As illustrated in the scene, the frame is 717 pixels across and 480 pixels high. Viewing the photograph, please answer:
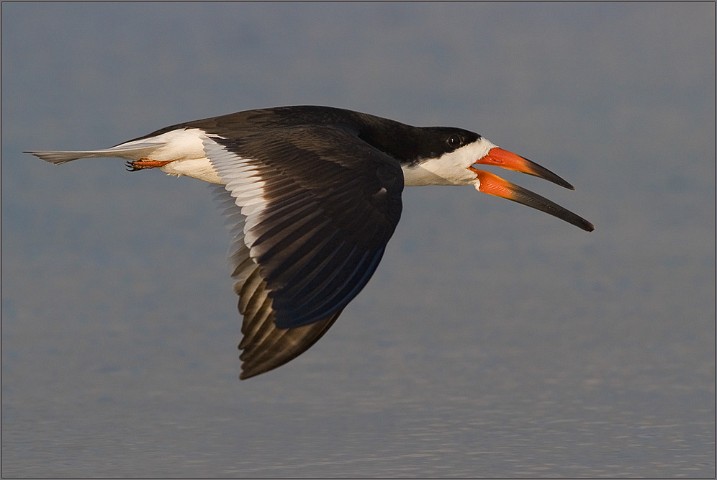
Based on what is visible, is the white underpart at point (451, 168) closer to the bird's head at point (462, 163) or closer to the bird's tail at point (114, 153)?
the bird's head at point (462, 163)

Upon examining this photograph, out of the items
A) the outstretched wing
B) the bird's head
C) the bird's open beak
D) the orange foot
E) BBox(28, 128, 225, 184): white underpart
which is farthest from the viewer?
the bird's head

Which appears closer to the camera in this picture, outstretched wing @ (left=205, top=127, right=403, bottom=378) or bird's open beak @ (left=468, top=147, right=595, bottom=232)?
outstretched wing @ (left=205, top=127, right=403, bottom=378)

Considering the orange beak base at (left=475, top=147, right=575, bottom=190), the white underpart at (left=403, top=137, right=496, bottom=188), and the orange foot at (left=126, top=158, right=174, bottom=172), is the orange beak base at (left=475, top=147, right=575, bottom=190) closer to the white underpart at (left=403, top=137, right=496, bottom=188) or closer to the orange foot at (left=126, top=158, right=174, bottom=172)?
the white underpart at (left=403, top=137, right=496, bottom=188)

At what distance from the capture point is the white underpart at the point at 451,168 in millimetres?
9109

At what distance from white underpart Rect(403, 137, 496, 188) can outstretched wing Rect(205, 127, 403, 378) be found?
36.7 inches

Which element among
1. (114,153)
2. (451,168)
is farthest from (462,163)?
(114,153)

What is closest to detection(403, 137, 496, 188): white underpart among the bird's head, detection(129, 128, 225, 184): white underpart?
the bird's head

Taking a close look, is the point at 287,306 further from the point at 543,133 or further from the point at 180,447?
the point at 543,133

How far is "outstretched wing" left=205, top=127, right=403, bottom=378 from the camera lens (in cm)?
658

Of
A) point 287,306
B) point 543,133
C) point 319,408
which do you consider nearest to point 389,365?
point 319,408

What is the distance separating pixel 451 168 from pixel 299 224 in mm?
2348

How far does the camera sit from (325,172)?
740 cm

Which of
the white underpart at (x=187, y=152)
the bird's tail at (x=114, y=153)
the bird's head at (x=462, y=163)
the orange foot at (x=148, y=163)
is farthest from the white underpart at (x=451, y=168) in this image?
the bird's tail at (x=114, y=153)

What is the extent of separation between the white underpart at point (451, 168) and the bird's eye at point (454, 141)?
3 centimetres
